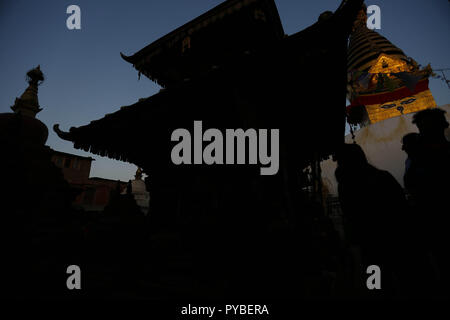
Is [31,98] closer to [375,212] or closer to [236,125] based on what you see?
[236,125]

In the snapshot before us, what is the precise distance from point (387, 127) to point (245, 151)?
61.0 ft

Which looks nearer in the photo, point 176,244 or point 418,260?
point 418,260

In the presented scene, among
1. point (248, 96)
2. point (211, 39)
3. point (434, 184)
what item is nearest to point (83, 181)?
point (211, 39)

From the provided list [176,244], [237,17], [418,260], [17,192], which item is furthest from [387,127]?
[17,192]

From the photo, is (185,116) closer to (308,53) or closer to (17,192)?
(308,53)

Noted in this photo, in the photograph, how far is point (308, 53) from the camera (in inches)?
95.1

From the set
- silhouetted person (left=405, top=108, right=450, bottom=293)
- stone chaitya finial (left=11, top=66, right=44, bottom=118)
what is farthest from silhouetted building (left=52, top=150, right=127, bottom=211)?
silhouetted person (left=405, top=108, right=450, bottom=293)

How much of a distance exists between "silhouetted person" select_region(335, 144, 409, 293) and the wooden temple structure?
743 mm

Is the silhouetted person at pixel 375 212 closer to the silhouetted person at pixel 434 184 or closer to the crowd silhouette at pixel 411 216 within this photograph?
the crowd silhouette at pixel 411 216

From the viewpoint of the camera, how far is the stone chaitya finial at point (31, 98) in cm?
1114

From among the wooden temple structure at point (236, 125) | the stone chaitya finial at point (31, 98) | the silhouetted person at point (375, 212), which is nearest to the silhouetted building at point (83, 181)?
the stone chaitya finial at point (31, 98)

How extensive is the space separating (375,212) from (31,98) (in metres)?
17.5

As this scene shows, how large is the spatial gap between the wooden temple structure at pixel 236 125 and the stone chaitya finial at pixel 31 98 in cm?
1074

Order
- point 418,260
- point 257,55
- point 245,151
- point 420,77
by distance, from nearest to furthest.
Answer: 1. point 418,260
2. point 257,55
3. point 245,151
4. point 420,77
